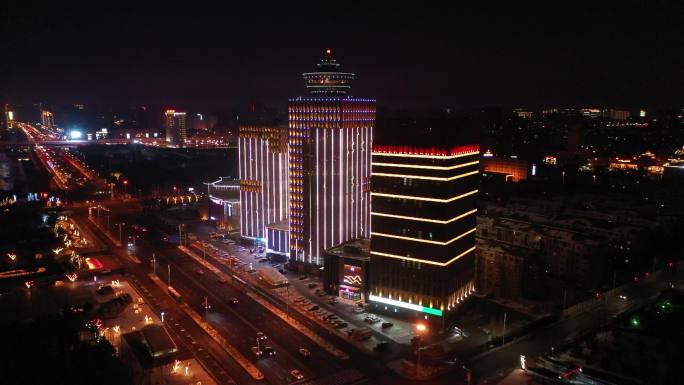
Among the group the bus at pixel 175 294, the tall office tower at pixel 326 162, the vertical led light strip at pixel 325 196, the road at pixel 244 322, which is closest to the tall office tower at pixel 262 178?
the tall office tower at pixel 326 162

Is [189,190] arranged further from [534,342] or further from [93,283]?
[534,342]

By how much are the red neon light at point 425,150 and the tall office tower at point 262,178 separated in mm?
31577

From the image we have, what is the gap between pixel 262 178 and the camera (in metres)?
96.6

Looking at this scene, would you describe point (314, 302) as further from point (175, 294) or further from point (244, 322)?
point (175, 294)

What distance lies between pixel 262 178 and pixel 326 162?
66.3 feet

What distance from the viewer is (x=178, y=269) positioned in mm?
84812

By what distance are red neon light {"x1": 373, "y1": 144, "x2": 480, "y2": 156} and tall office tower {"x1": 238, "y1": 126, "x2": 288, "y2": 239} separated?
3158cm

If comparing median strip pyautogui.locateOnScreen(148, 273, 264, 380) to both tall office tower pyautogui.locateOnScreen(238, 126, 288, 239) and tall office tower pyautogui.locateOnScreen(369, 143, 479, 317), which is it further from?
tall office tower pyautogui.locateOnScreen(238, 126, 288, 239)

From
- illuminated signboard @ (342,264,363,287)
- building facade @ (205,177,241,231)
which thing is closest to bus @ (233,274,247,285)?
illuminated signboard @ (342,264,363,287)

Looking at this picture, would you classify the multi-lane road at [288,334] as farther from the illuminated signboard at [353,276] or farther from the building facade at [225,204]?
the building facade at [225,204]

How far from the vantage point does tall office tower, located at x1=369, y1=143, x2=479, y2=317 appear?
6253 cm

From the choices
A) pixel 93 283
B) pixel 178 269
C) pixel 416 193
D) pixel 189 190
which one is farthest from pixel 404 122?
pixel 189 190

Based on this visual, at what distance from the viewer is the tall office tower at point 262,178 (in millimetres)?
94875

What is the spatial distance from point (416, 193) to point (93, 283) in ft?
156
